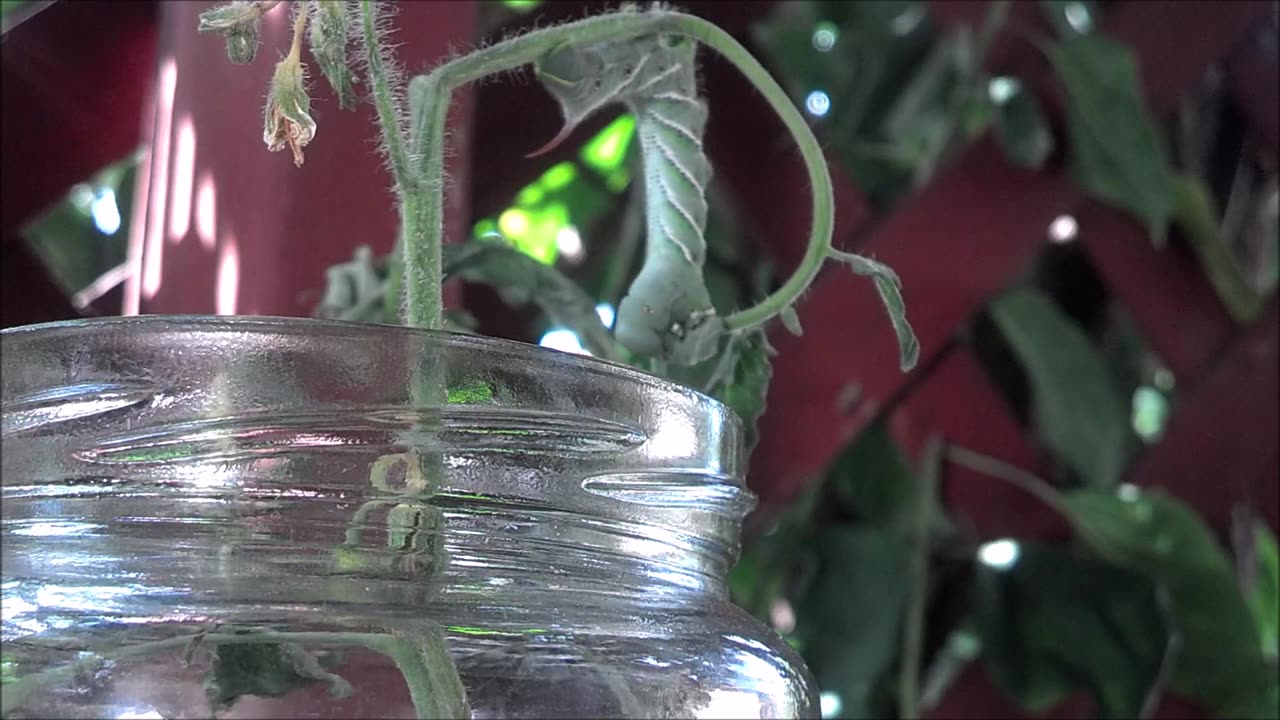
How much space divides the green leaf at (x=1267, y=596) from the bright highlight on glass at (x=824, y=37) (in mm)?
387

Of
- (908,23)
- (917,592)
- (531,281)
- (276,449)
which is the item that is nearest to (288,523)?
(276,449)

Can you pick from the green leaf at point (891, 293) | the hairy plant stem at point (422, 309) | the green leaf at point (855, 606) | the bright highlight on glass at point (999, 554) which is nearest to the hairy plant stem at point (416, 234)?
the hairy plant stem at point (422, 309)

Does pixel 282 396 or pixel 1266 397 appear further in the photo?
pixel 1266 397

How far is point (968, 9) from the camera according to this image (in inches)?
26.2

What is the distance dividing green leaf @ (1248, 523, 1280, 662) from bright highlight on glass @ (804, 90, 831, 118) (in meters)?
0.35

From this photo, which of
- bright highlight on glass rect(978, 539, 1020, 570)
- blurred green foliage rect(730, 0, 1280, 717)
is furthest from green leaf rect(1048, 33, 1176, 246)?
bright highlight on glass rect(978, 539, 1020, 570)

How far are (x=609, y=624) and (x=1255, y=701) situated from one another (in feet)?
1.57

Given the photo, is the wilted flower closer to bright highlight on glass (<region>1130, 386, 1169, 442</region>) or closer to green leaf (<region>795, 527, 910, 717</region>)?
green leaf (<region>795, 527, 910, 717</region>)

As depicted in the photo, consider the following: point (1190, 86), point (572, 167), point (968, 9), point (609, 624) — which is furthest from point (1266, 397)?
point (609, 624)

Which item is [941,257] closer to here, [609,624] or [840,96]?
[840,96]

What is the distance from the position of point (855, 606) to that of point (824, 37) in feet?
1.09

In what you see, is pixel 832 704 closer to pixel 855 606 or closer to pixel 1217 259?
pixel 855 606

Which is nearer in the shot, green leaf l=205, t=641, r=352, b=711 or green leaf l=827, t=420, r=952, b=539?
green leaf l=205, t=641, r=352, b=711

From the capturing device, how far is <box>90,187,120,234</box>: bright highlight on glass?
1.87 feet
